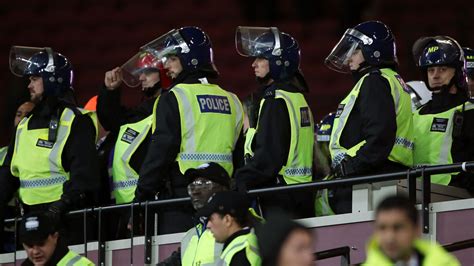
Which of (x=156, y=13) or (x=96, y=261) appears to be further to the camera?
(x=156, y=13)

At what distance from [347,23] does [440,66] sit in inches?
226

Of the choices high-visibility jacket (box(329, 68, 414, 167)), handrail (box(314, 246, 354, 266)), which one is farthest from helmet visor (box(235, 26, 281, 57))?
handrail (box(314, 246, 354, 266))

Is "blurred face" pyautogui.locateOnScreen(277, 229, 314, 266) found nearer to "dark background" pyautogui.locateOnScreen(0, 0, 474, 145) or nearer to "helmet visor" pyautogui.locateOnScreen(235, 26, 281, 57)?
"helmet visor" pyautogui.locateOnScreen(235, 26, 281, 57)

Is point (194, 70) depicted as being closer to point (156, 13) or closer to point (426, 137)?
point (426, 137)

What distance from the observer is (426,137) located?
778 cm

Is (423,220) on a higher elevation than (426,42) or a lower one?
lower

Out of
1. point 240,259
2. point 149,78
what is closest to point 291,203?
point 240,259

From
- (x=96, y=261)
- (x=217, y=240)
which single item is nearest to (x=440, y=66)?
(x=217, y=240)

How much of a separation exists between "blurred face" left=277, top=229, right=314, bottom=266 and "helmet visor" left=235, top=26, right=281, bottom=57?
128 inches

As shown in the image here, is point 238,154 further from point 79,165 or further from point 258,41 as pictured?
point 79,165

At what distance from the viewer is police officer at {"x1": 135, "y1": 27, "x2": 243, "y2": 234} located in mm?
7910

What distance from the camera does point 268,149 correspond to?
7629 mm

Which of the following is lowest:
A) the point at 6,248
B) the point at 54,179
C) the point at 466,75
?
the point at 6,248

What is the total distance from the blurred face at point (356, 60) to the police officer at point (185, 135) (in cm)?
79
